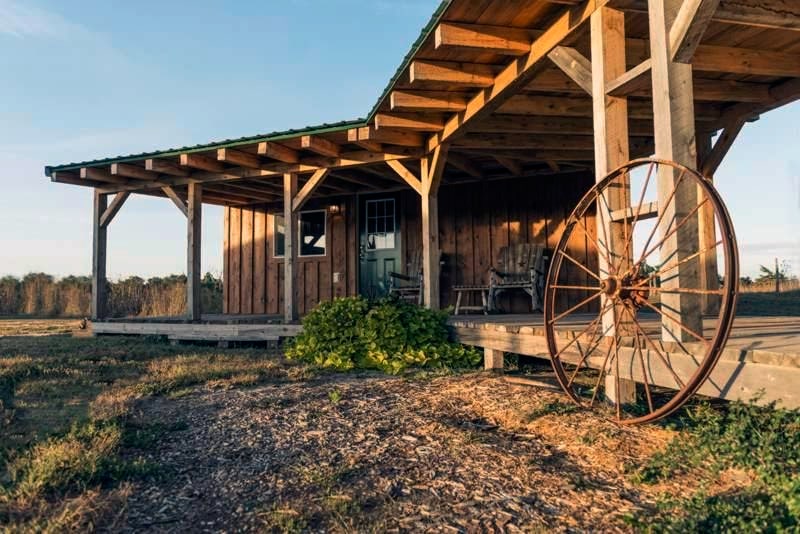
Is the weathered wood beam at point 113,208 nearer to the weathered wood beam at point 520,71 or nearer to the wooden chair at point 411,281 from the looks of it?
the wooden chair at point 411,281

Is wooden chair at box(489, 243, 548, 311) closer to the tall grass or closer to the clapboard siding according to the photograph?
the clapboard siding

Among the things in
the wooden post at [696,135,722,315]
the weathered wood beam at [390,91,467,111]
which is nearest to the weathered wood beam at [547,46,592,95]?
the weathered wood beam at [390,91,467,111]

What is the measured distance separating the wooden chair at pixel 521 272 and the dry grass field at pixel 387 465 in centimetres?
357

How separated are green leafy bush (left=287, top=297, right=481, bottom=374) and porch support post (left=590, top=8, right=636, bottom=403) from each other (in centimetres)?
230

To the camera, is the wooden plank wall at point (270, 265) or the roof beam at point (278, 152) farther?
the wooden plank wall at point (270, 265)

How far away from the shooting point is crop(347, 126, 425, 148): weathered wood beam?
6.15 m

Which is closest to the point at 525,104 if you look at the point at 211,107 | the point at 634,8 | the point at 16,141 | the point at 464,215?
the point at 634,8

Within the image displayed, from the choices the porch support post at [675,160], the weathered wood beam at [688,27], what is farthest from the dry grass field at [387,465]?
the weathered wood beam at [688,27]

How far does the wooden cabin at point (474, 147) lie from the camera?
325 cm

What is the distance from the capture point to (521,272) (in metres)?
7.84

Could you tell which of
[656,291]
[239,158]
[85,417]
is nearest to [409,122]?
[239,158]

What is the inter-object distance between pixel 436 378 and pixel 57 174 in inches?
278

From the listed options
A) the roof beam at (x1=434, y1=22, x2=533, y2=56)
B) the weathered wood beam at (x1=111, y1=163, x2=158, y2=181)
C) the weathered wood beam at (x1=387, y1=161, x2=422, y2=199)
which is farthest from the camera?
the weathered wood beam at (x1=111, y1=163, x2=158, y2=181)

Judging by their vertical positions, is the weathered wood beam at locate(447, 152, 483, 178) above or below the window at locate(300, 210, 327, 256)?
above
